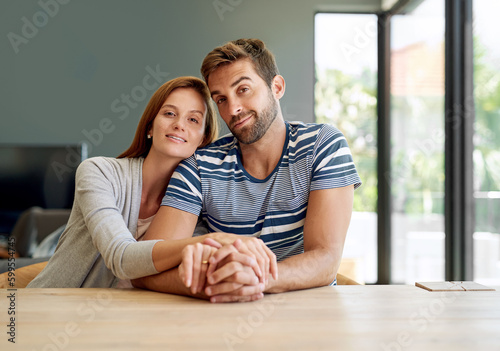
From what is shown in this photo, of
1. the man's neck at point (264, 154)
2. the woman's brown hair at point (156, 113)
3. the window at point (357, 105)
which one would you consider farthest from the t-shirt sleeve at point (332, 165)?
the window at point (357, 105)

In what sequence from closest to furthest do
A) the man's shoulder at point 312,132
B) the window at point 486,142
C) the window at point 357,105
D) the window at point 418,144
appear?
1. the man's shoulder at point 312,132
2. the window at point 486,142
3. the window at point 418,144
4. the window at point 357,105

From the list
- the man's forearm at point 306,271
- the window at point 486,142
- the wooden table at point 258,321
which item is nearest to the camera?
the wooden table at point 258,321

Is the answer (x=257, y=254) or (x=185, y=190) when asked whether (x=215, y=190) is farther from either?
(x=257, y=254)

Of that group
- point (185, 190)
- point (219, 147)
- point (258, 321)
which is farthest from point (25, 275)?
point (258, 321)

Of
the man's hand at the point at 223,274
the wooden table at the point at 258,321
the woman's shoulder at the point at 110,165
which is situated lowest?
the wooden table at the point at 258,321

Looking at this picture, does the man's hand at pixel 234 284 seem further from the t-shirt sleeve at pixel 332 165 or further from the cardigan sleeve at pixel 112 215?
the t-shirt sleeve at pixel 332 165

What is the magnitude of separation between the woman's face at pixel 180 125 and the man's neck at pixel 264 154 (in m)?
0.17

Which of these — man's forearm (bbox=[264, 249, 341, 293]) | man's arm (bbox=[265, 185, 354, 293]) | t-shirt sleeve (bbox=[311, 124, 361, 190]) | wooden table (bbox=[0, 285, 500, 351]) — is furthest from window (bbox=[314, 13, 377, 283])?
wooden table (bbox=[0, 285, 500, 351])

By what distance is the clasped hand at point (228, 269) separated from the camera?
3.40 feet

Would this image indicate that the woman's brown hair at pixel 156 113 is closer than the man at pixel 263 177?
No

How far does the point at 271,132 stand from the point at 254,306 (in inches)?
31.3

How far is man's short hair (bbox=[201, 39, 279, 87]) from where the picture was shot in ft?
5.48

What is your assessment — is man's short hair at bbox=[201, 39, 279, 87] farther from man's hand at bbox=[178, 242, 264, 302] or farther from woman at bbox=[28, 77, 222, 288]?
man's hand at bbox=[178, 242, 264, 302]

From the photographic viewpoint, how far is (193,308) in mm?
974
